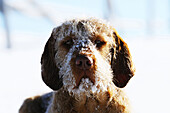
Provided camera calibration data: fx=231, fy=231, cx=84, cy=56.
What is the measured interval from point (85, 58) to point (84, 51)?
136 millimetres

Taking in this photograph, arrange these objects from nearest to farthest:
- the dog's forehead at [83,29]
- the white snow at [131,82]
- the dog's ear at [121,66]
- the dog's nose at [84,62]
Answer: the dog's nose at [84,62] < the dog's forehead at [83,29] < the dog's ear at [121,66] < the white snow at [131,82]

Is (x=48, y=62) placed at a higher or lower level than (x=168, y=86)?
higher

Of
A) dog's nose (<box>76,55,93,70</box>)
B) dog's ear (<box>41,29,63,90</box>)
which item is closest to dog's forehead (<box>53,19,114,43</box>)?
dog's ear (<box>41,29,63,90</box>)

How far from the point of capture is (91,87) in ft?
6.35

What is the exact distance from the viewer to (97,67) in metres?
1.89

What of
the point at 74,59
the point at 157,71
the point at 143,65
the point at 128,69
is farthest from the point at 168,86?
the point at 74,59

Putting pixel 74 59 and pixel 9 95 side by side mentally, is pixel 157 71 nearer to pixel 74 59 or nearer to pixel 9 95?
pixel 9 95

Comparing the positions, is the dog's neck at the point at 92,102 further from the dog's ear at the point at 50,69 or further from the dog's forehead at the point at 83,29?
the dog's forehead at the point at 83,29

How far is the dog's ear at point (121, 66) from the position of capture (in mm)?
2258

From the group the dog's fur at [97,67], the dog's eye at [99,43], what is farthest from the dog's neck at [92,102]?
the dog's eye at [99,43]

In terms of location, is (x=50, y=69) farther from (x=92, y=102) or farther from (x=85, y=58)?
(x=85, y=58)

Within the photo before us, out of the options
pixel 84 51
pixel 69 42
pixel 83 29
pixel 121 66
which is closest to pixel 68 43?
pixel 69 42

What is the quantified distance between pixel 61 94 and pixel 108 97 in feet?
1.54

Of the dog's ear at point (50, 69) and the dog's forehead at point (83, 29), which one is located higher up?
the dog's forehead at point (83, 29)
